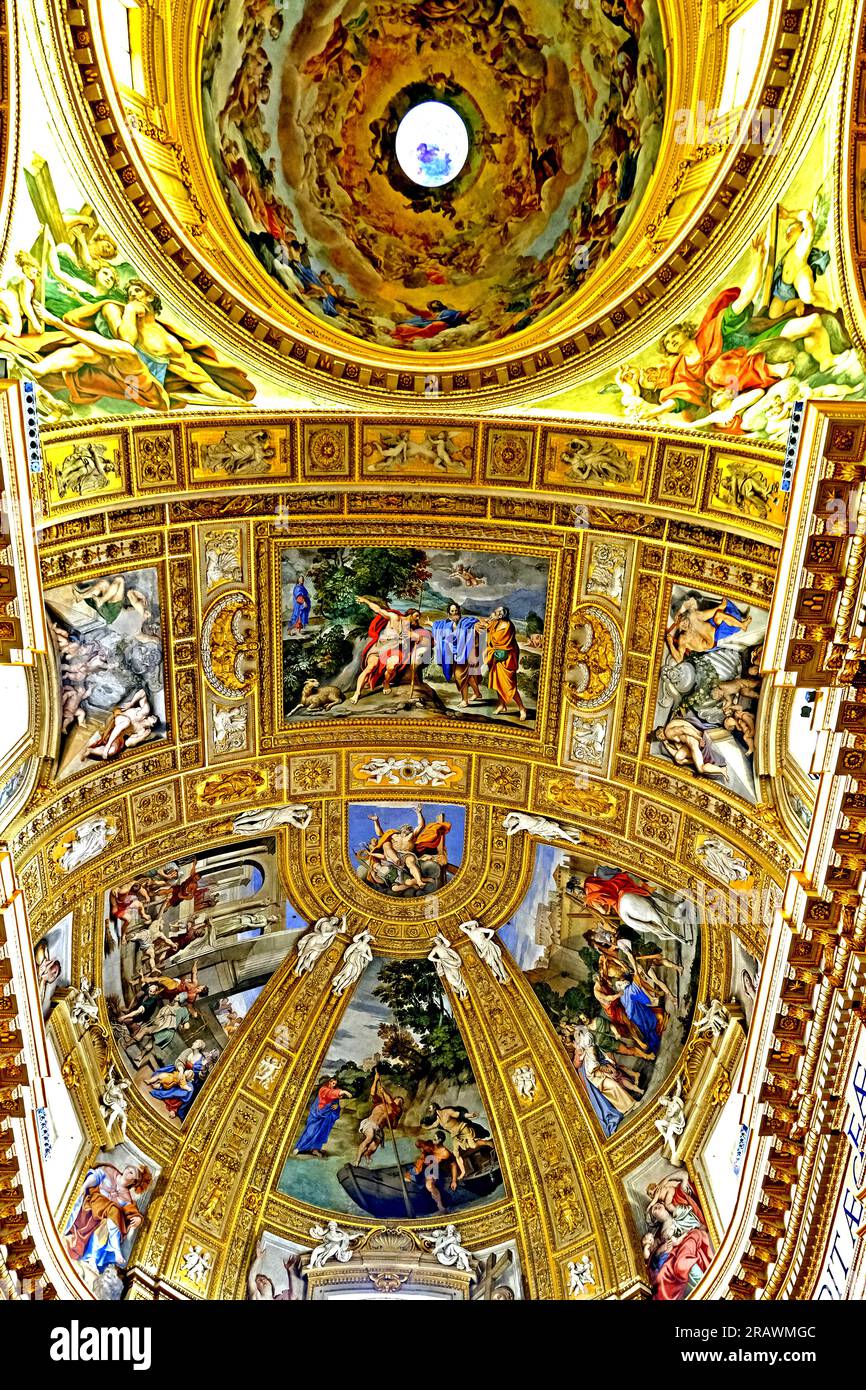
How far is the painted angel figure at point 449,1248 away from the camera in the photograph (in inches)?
752

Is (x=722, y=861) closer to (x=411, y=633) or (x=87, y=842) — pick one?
(x=411, y=633)

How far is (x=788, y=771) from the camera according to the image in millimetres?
14289

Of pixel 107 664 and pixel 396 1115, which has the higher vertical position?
pixel 107 664

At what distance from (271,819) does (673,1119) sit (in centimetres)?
732

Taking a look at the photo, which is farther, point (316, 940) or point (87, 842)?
point (316, 940)

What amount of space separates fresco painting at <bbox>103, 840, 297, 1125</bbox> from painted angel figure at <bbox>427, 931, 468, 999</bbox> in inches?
89.5

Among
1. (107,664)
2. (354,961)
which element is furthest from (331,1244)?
(107,664)

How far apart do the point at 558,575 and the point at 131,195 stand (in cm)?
682

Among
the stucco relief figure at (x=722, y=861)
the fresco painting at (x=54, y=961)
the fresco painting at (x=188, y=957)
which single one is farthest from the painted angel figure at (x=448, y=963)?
the fresco painting at (x=54, y=961)

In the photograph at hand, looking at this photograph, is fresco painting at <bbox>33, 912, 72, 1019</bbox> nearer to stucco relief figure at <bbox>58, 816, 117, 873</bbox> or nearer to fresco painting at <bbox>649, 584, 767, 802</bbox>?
stucco relief figure at <bbox>58, 816, 117, 873</bbox>

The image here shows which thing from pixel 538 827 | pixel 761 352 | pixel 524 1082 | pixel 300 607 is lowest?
pixel 524 1082

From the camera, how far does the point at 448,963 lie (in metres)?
19.6

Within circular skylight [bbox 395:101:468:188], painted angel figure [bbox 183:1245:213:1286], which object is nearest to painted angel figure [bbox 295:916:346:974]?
painted angel figure [bbox 183:1245:213:1286]

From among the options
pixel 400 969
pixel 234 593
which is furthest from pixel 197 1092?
pixel 234 593
